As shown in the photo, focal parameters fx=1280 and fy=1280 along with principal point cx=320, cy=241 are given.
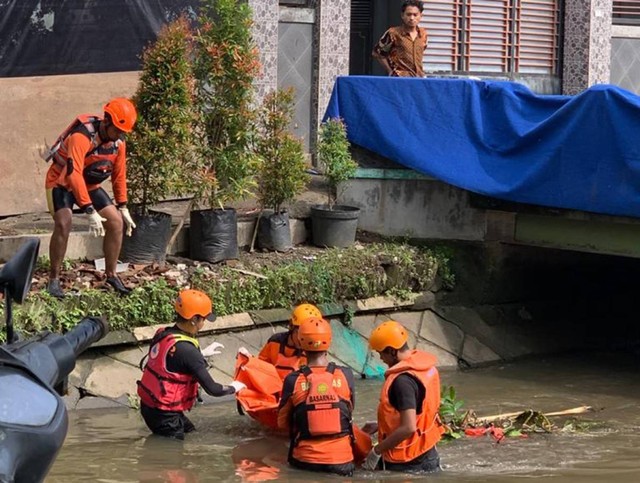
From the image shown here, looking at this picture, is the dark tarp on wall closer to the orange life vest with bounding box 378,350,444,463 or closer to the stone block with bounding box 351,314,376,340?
the stone block with bounding box 351,314,376,340

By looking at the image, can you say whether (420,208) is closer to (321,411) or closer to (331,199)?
(331,199)

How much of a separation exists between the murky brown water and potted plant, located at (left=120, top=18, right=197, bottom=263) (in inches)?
75.4

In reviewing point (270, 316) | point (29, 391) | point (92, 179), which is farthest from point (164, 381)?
point (29, 391)

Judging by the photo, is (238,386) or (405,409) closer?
(405,409)

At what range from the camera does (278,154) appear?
1297cm

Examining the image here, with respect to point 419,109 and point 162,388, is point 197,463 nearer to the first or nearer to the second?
point 162,388

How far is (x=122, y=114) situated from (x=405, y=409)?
3.98 metres

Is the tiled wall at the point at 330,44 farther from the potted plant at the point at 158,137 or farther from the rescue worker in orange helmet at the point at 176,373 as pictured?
the rescue worker in orange helmet at the point at 176,373

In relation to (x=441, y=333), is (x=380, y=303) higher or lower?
higher

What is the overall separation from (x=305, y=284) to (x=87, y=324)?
27.4 feet

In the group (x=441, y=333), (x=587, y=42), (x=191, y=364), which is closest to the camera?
(x=191, y=364)

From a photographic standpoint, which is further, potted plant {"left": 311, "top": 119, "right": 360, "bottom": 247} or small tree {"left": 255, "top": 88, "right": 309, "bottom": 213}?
potted plant {"left": 311, "top": 119, "right": 360, "bottom": 247}

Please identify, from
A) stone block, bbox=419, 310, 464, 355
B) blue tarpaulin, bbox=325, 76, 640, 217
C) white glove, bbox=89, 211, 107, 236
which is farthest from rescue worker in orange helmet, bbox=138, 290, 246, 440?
blue tarpaulin, bbox=325, 76, 640, 217

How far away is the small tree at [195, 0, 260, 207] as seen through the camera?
12406 millimetres
